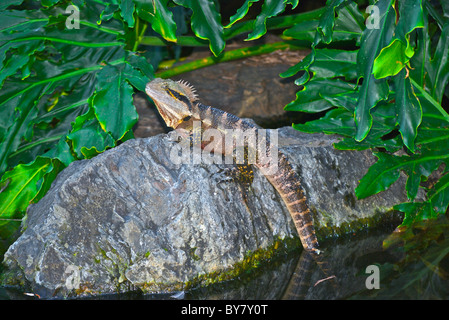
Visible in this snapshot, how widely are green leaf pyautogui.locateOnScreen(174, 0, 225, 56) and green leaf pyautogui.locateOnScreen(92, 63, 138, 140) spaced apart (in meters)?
0.81

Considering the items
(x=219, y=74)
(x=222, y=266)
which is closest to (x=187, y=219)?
(x=222, y=266)

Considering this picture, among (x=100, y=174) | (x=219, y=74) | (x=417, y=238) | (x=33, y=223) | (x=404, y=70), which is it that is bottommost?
(x=219, y=74)

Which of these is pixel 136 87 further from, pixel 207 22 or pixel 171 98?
pixel 207 22

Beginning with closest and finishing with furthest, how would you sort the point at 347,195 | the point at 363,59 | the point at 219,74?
1. the point at 363,59
2. the point at 347,195
3. the point at 219,74

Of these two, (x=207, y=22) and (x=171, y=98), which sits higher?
(x=207, y=22)

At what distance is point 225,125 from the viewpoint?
406 centimetres

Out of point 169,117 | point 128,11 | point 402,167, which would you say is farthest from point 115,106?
point 402,167

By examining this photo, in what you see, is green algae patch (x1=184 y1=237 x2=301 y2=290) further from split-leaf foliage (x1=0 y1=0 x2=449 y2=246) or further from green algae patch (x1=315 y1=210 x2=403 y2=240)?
split-leaf foliage (x1=0 y1=0 x2=449 y2=246)

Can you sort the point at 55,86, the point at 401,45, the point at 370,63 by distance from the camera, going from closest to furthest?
the point at 401,45, the point at 370,63, the point at 55,86

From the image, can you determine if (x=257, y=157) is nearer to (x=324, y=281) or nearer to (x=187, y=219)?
(x=187, y=219)

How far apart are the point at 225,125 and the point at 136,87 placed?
81 cm

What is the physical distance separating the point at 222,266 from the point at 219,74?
12.3 feet

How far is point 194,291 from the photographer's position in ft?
10.9

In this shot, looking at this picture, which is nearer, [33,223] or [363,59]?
[363,59]
